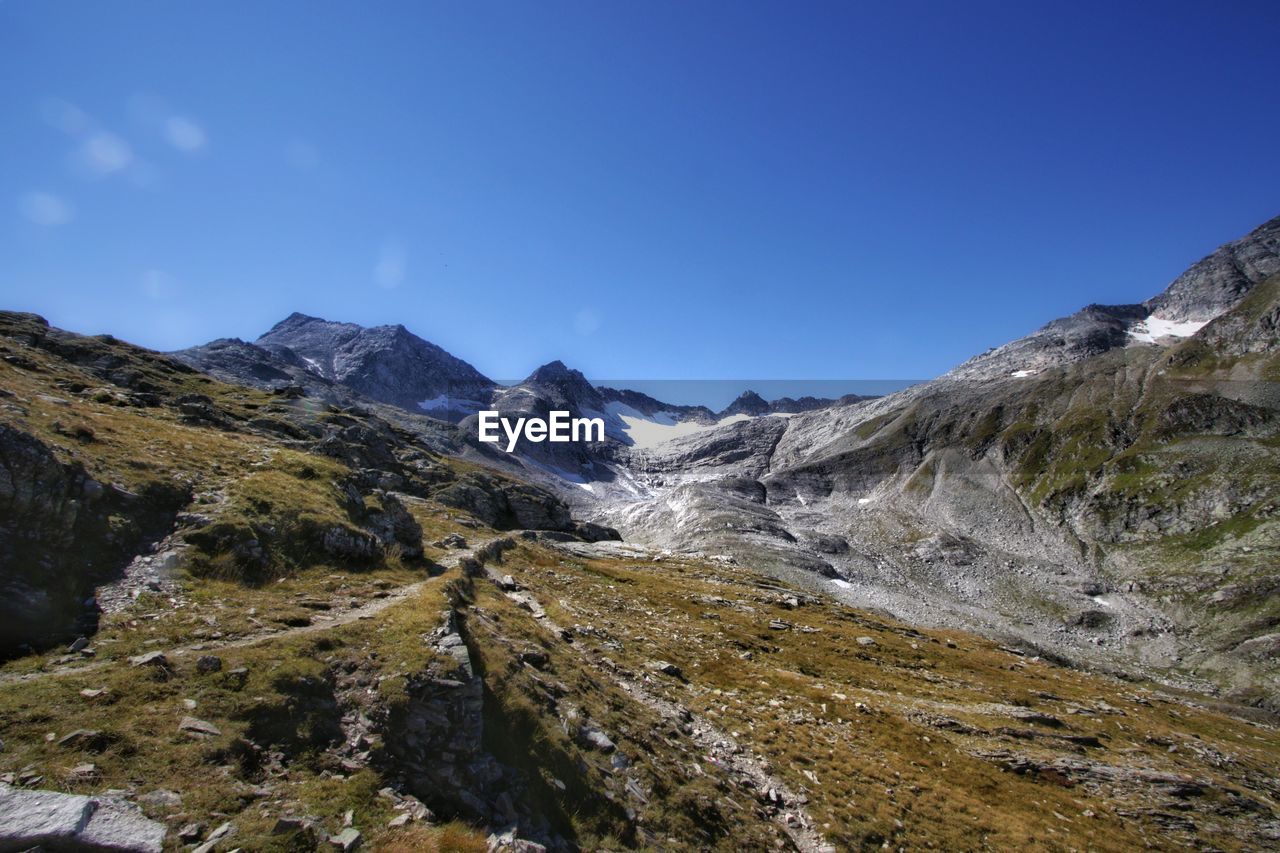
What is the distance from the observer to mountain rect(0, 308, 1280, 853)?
482 inches

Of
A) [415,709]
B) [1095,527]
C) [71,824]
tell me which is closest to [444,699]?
[415,709]

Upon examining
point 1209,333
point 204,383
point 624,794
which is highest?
point 1209,333

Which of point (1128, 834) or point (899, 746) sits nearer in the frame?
point (1128, 834)

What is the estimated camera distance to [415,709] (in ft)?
52.5

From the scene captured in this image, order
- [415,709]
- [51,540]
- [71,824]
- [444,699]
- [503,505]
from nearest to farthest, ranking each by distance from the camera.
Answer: [71,824] < [415,709] < [444,699] < [51,540] < [503,505]

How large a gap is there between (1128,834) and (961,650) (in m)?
46.2

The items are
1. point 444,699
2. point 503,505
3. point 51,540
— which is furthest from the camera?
point 503,505

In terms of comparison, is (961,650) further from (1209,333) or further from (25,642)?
(1209,333)

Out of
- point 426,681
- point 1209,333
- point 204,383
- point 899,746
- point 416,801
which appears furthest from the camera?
point 1209,333

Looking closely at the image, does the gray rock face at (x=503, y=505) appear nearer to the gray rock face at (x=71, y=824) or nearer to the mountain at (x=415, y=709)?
the mountain at (x=415, y=709)

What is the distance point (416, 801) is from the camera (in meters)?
13.6

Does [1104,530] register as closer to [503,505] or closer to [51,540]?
[503,505]

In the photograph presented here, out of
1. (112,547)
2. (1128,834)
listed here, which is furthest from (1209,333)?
(112,547)

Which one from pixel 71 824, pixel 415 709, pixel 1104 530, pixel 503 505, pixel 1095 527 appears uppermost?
pixel 71 824
